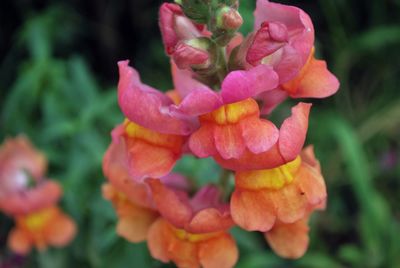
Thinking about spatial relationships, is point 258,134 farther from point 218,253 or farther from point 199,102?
point 218,253

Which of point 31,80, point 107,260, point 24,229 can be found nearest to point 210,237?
point 107,260

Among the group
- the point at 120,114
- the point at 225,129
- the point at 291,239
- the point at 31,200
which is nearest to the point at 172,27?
the point at 225,129

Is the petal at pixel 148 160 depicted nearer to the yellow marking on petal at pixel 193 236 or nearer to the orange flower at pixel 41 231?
the yellow marking on petal at pixel 193 236

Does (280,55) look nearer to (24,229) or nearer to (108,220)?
(108,220)

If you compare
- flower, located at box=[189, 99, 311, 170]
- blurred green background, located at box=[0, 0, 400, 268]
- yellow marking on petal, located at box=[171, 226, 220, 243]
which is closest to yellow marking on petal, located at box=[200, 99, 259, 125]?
flower, located at box=[189, 99, 311, 170]

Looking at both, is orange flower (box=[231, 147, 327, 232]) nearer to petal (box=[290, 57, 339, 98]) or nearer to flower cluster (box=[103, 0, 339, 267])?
flower cluster (box=[103, 0, 339, 267])

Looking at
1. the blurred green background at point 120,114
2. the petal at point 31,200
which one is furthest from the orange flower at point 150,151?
the petal at point 31,200
